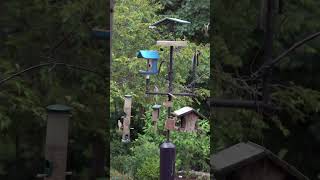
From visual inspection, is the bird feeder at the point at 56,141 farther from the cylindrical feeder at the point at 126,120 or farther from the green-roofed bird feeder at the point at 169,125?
the green-roofed bird feeder at the point at 169,125

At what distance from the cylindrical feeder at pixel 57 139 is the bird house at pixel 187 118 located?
594mm

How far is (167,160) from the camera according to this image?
2.21 m

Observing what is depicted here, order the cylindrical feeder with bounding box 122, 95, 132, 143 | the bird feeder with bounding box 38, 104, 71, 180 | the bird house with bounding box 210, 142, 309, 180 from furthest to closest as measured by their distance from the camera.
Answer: the cylindrical feeder with bounding box 122, 95, 132, 143, the bird feeder with bounding box 38, 104, 71, 180, the bird house with bounding box 210, 142, 309, 180

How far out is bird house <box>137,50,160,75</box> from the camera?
89.0 inches

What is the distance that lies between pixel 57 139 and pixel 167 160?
555 mm

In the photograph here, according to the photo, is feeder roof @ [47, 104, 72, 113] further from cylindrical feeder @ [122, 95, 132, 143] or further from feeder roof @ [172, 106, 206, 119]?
feeder roof @ [172, 106, 206, 119]

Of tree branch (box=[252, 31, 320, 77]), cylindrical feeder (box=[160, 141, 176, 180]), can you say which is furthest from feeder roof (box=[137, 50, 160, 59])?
tree branch (box=[252, 31, 320, 77])

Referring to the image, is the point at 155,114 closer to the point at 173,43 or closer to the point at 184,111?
the point at 184,111

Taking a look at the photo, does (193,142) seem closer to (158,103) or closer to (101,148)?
A: (158,103)

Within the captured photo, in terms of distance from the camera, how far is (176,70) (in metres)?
2.41

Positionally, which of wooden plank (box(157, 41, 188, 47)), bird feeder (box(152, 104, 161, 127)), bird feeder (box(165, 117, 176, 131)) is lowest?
bird feeder (box(165, 117, 176, 131))

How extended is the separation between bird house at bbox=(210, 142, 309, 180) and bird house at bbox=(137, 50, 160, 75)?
63 cm

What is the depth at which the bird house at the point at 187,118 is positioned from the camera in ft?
7.47

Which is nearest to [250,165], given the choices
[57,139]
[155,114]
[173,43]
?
[155,114]
